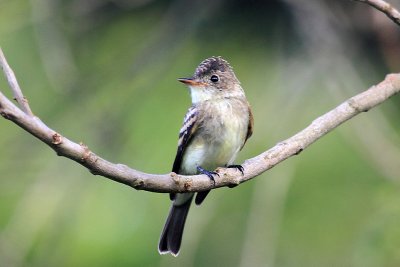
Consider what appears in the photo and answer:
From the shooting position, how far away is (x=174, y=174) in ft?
8.42

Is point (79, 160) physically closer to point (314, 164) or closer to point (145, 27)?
point (314, 164)

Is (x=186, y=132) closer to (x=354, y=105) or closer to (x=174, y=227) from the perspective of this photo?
(x=174, y=227)

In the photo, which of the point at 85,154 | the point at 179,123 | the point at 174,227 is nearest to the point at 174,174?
the point at 85,154

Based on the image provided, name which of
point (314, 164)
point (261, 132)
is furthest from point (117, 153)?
point (314, 164)

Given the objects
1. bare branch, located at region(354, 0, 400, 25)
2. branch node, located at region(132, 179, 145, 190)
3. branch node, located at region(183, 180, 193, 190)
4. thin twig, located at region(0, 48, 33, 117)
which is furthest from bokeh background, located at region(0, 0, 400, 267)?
thin twig, located at region(0, 48, 33, 117)

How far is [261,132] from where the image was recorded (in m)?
4.53

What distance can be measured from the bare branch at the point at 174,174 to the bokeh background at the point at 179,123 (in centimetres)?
105

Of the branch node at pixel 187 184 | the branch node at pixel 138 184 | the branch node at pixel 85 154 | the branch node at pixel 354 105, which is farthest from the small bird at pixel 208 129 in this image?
the branch node at pixel 85 154

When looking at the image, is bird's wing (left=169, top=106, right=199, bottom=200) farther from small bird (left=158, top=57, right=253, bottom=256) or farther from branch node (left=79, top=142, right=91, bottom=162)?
branch node (left=79, top=142, right=91, bottom=162)

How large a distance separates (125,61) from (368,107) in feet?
6.19

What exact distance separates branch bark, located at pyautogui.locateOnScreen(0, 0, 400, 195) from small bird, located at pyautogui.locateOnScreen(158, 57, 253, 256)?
95cm

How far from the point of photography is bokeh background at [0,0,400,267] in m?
4.32

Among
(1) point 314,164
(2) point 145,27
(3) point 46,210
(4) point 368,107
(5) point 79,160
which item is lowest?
(5) point 79,160

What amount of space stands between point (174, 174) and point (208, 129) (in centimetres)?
145
